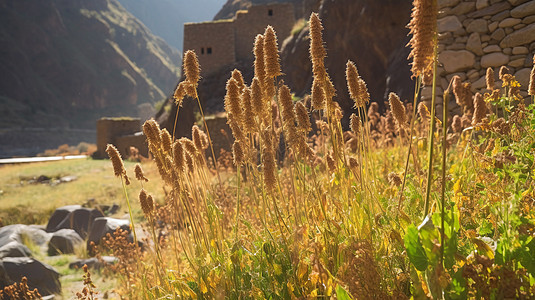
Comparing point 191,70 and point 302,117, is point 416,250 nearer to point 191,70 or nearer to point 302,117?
point 302,117

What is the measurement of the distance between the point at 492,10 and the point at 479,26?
0.26m

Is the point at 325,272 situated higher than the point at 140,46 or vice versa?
the point at 140,46

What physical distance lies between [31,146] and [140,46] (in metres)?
53.5

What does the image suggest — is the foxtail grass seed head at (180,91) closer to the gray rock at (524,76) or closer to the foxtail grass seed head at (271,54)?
the foxtail grass seed head at (271,54)

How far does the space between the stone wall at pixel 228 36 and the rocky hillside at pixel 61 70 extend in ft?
113

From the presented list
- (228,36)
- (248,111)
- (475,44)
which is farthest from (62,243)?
(228,36)

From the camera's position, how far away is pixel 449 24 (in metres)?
5.66

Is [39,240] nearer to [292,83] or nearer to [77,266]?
[77,266]

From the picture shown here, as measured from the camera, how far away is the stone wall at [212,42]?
22.7 meters

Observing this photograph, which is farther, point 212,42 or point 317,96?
point 212,42

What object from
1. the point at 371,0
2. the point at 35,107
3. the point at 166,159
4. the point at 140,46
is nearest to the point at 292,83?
the point at 371,0

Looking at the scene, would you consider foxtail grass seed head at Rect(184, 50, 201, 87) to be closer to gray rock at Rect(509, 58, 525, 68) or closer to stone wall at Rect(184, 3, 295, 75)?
gray rock at Rect(509, 58, 525, 68)

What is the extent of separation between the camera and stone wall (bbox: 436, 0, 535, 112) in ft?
16.3

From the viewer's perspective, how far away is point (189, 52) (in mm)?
1880
